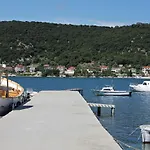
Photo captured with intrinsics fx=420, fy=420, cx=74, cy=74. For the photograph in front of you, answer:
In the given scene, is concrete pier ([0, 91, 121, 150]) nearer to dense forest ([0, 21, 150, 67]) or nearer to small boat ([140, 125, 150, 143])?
small boat ([140, 125, 150, 143])

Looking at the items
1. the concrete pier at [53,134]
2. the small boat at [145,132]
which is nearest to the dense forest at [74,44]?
the small boat at [145,132]

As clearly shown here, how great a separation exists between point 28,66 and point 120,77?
37.7m

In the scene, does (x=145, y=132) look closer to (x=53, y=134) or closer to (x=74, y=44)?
(x=53, y=134)

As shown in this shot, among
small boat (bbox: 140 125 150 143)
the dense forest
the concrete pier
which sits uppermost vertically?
the dense forest

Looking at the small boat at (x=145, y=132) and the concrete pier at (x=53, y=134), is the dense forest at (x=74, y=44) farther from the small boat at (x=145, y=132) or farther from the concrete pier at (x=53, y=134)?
the concrete pier at (x=53, y=134)

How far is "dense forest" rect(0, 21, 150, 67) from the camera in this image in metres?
156

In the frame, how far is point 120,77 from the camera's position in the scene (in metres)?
172

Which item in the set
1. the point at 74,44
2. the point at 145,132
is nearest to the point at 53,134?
the point at 145,132

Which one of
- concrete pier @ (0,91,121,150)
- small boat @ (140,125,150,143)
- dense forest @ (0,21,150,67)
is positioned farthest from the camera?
dense forest @ (0,21,150,67)

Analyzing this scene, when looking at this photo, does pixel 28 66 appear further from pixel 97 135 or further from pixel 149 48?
pixel 97 135

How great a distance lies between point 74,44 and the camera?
160250 mm

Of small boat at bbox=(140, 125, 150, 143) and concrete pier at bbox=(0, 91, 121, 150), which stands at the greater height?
concrete pier at bbox=(0, 91, 121, 150)

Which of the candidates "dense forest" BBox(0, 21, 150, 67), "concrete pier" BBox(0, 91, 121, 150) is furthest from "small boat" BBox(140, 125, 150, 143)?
"dense forest" BBox(0, 21, 150, 67)

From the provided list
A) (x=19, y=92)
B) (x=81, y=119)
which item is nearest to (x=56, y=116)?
(x=81, y=119)
